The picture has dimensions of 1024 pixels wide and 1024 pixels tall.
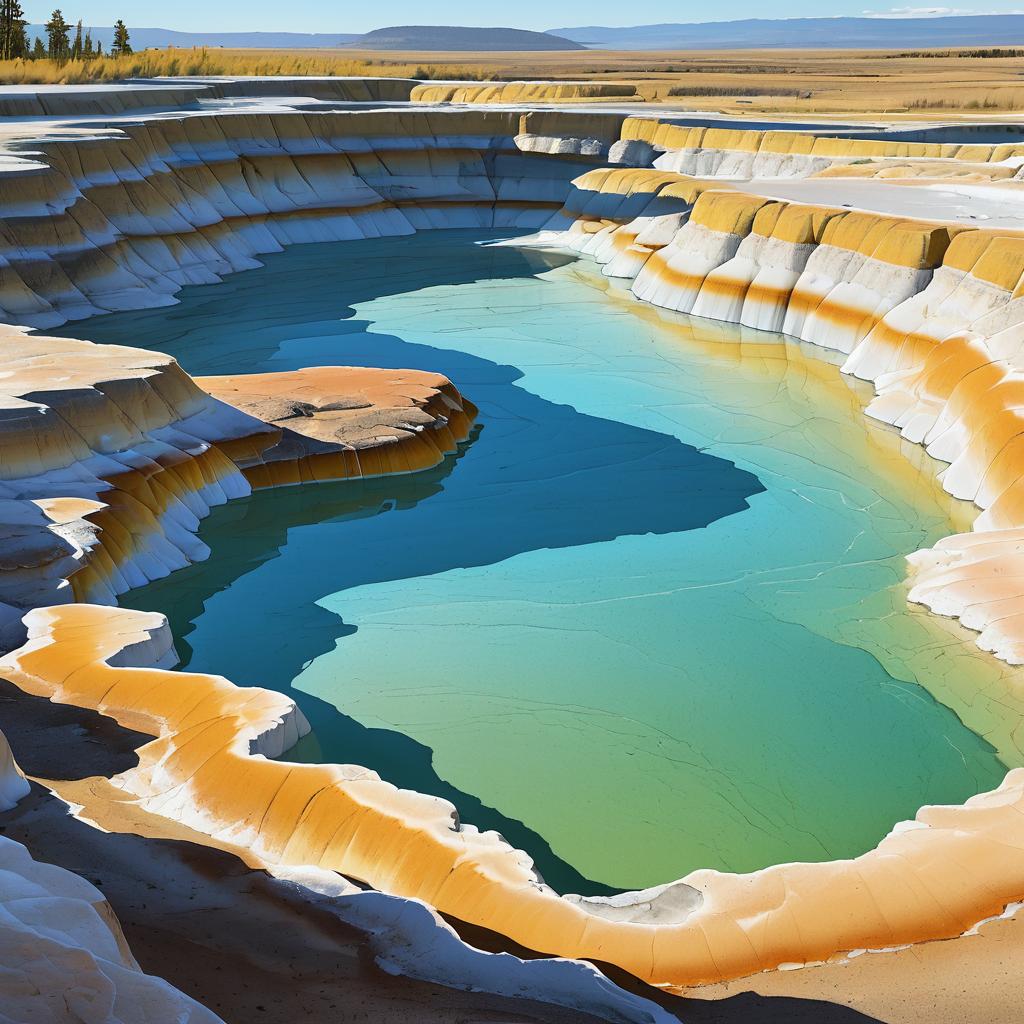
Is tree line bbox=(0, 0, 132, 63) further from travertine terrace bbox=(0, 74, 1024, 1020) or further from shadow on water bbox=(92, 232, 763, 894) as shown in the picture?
shadow on water bbox=(92, 232, 763, 894)

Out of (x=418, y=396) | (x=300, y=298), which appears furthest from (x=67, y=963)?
(x=300, y=298)

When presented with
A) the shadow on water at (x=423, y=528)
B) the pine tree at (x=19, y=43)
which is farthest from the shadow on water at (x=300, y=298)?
the pine tree at (x=19, y=43)

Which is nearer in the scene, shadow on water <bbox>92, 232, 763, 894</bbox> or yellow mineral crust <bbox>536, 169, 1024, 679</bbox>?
shadow on water <bbox>92, 232, 763, 894</bbox>

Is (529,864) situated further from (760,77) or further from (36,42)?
(760,77)

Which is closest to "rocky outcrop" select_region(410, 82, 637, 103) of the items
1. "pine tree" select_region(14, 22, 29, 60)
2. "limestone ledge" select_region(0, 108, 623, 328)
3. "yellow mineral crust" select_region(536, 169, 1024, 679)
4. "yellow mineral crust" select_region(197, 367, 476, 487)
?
"limestone ledge" select_region(0, 108, 623, 328)

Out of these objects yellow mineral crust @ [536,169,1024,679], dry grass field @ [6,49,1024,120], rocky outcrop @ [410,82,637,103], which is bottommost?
yellow mineral crust @ [536,169,1024,679]

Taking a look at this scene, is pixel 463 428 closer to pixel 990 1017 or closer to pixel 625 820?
pixel 625 820
